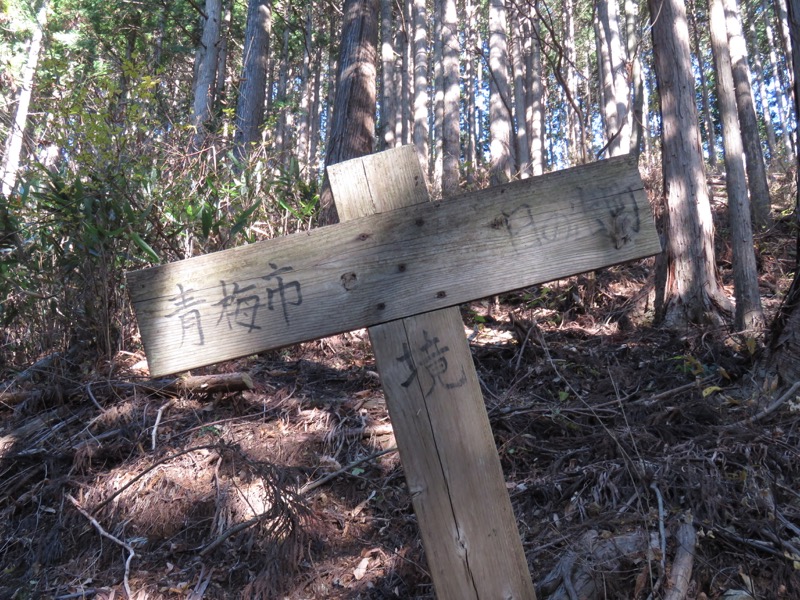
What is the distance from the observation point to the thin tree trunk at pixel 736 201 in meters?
5.22

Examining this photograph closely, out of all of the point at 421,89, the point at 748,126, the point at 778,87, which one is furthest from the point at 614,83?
the point at 778,87

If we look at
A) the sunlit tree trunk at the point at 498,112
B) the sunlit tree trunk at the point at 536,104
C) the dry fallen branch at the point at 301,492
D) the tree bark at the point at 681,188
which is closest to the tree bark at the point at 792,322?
the tree bark at the point at 681,188

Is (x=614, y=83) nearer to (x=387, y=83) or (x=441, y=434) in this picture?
(x=387, y=83)

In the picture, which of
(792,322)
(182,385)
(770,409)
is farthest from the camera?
(182,385)

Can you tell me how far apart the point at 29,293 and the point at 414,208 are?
4.24 m

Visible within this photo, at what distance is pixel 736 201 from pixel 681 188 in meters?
0.52

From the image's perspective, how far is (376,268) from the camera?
1.65 metres

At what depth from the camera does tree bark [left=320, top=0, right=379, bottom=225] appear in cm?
649

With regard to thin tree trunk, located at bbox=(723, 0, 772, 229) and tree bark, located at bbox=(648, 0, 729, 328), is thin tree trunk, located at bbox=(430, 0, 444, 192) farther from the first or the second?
tree bark, located at bbox=(648, 0, 729, 328)

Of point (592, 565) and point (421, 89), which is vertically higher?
point (421, 89)

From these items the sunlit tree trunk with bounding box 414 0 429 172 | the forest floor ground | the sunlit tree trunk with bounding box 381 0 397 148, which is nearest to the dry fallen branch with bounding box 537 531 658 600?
the forest floor ground

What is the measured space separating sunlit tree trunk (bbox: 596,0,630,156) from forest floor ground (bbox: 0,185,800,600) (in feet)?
26.9

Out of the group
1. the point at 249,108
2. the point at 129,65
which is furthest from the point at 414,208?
the point at 249,108

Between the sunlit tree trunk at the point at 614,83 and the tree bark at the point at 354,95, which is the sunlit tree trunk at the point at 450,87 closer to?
the sunlit tree trunk at the point at 614,83
